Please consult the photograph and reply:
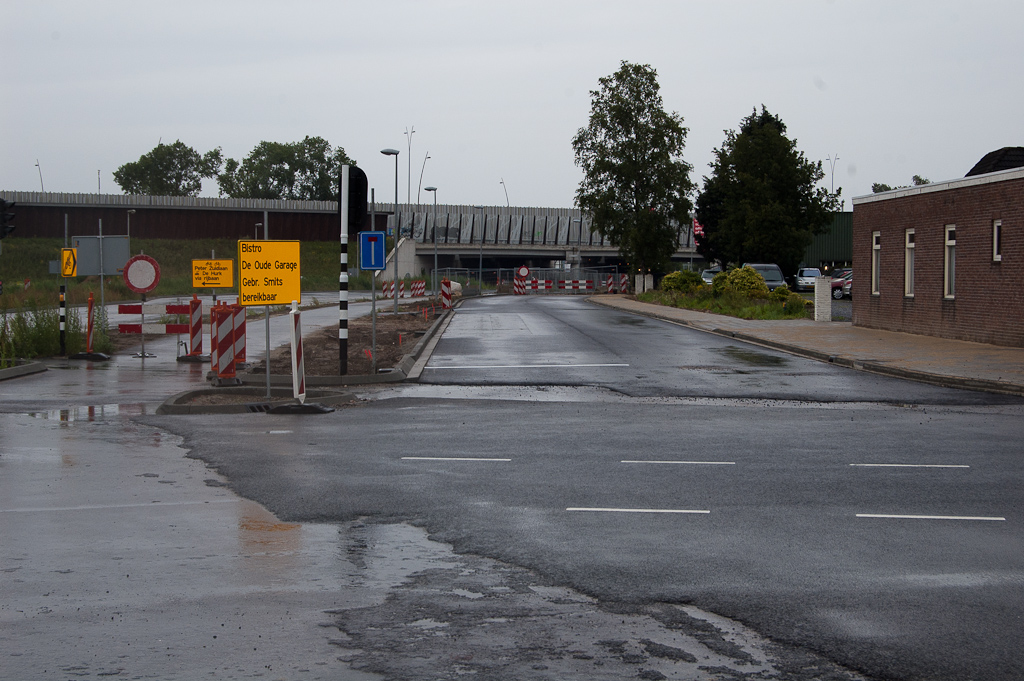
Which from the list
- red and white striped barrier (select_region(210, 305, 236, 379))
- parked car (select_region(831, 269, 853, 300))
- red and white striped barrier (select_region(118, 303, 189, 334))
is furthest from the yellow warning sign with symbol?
parked car (select_region(831, 269, 853, 300))

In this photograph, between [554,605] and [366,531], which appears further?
[366,531]

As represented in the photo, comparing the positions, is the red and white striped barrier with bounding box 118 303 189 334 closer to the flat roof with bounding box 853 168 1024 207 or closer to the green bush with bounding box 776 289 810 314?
the flat roof with bounding box 853 168 1024 207

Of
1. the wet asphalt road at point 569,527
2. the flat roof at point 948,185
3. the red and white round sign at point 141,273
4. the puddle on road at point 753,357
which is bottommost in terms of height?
the wet asphalt road at point 569,527

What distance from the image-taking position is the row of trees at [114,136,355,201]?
149875mm

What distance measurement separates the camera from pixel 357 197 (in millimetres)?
17031

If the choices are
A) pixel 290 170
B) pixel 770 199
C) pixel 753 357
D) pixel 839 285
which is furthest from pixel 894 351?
pixel 290 170

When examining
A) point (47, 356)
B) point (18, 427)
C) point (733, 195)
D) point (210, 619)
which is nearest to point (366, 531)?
point (210, 619)

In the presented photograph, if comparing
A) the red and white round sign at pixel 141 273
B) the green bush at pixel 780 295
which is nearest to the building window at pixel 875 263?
the green bush at pixel 780 295

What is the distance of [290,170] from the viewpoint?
495ft

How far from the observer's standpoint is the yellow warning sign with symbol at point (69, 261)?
76.7ft

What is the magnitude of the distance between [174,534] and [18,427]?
6186 millimetres

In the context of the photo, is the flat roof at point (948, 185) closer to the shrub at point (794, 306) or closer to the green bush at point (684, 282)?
the shrub at point (794, 306)

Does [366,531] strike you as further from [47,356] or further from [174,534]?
[47,356]

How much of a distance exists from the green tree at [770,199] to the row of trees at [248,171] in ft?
285
